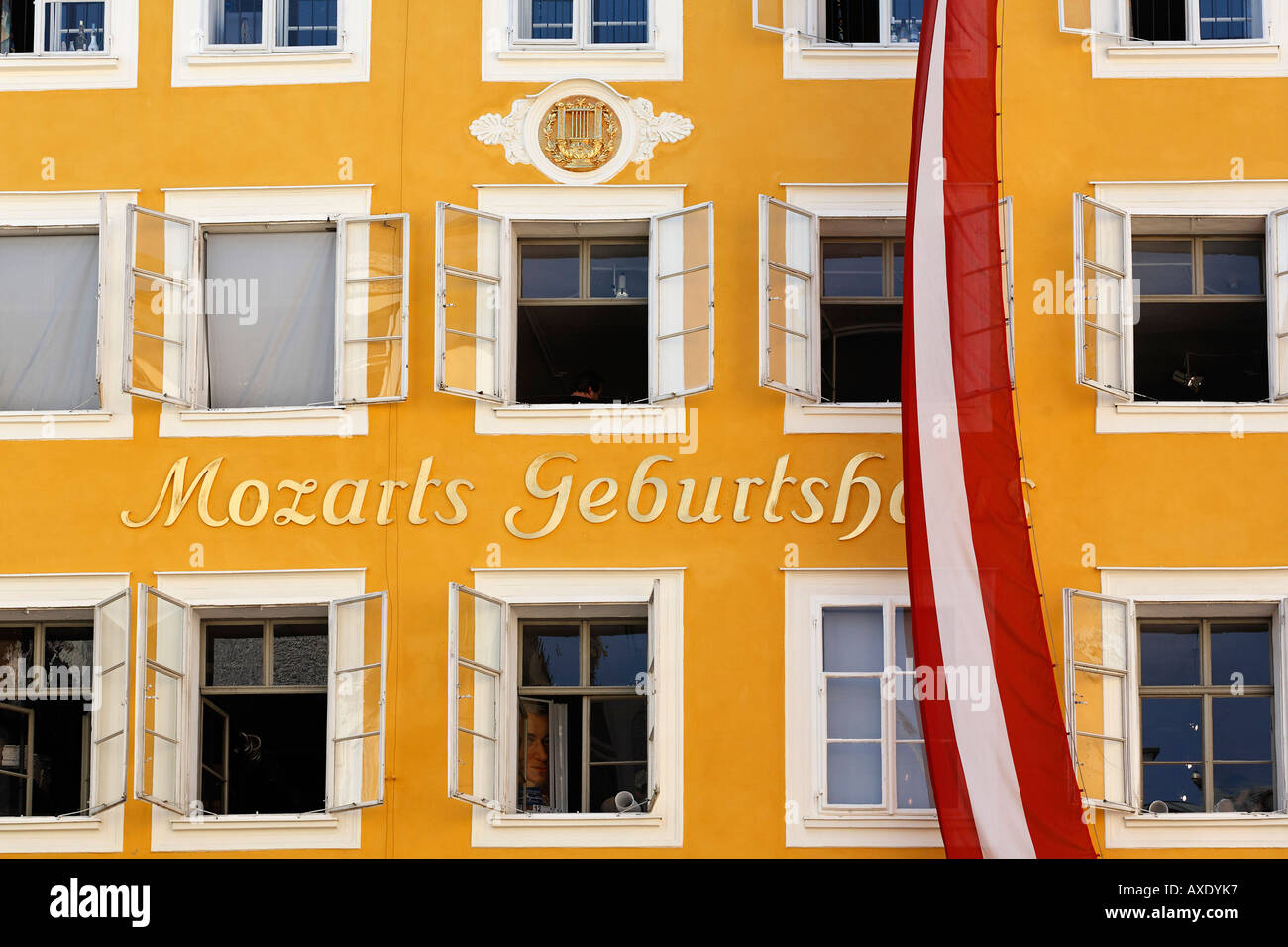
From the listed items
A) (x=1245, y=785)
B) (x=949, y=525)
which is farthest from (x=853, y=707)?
(x=1245, y=785)

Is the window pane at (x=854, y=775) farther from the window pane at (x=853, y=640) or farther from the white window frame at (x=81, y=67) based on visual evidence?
the white window frame at (x=81, y=67)

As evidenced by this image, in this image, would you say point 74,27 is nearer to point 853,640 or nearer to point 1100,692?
point 853,640

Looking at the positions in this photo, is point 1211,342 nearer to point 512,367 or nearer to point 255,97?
point 512,367

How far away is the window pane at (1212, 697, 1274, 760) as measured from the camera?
16125 millimetres

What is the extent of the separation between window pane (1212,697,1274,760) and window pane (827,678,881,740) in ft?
7.42

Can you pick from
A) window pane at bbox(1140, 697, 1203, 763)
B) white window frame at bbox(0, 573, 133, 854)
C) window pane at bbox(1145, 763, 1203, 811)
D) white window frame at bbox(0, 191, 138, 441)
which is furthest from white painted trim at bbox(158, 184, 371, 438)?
window pane at bbox(1145, 763, 1203, 811)

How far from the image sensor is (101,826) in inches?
635

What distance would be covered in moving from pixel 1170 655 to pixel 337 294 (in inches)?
243

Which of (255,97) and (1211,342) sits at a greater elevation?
(255,97)

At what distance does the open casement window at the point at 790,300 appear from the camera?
16359 millimetres

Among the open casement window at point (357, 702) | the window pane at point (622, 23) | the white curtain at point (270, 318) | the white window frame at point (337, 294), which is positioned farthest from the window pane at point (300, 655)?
the window pane at point (622, 23)
